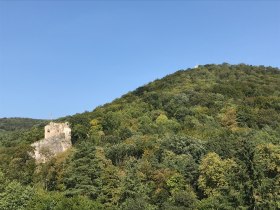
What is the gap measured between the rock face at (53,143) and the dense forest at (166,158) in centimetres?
171

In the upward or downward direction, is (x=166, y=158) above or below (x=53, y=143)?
below

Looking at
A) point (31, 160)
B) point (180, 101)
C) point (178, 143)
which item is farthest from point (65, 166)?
point (180, 101)

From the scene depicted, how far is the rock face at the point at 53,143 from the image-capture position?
238ft

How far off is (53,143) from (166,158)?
850 inches

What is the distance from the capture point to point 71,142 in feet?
268

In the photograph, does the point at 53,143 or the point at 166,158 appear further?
the point at 53,143

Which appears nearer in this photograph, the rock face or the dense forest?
the dense forest

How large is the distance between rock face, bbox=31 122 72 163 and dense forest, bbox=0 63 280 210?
5.62ft

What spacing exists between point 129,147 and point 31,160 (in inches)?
615

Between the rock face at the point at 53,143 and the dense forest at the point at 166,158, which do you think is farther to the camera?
the rock face at the point at 53,143

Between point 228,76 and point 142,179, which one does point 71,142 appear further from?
point 228,76

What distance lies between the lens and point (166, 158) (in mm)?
62906

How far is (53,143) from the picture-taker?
74625 mm

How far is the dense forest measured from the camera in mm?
47522
